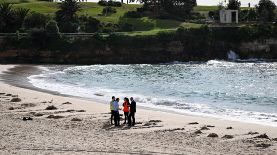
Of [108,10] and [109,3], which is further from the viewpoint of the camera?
[109,3]

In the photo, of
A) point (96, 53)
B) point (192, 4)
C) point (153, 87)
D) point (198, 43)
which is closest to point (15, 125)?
point (153, 87)

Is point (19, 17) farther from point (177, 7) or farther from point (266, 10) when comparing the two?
point (266, 10)

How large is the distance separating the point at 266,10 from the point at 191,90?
68.9 meters

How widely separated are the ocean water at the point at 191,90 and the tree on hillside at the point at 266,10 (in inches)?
1756

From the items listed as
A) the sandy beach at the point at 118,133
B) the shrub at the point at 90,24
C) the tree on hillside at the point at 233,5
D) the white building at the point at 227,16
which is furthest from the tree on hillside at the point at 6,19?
the sandy beach at the point at 118,133

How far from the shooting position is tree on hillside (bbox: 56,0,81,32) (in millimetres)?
99750

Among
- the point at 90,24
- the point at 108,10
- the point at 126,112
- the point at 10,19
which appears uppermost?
the point at 108,10

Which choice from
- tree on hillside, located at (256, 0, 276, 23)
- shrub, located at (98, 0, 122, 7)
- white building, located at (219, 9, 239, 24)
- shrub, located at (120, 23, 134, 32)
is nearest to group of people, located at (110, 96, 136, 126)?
shrub, located at (120, 23, 134, 32)

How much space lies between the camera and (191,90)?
160 feet

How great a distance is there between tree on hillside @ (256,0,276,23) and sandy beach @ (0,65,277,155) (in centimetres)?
8189

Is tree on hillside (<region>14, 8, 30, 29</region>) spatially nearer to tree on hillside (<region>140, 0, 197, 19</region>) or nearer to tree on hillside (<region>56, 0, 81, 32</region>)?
tree on hillside (<region>56, 0, 81, 32</region>)

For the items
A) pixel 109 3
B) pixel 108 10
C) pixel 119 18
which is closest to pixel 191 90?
pixel 119 18

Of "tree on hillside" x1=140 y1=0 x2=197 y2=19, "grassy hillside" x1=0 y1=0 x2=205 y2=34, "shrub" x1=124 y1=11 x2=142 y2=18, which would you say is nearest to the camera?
"grassy hillside" x1=0 y1=0 x2=205 y2=34

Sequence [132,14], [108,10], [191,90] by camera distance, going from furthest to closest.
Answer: [108,10], [132,14], [191,90]
